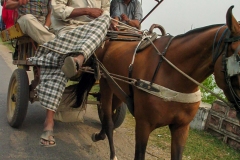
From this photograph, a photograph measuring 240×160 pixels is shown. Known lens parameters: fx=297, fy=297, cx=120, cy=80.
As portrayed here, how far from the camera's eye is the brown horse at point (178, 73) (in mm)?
2078

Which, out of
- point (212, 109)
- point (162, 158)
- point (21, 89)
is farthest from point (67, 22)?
point (212, 109)

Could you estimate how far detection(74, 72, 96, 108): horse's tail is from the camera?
4.10 meters

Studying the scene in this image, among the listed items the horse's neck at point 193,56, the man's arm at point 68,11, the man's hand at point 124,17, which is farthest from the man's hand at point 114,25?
the horse's neck at point 193,56

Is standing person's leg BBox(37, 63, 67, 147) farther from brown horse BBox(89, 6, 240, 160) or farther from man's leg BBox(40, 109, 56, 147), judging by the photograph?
brown horse BBox(89, 6, 240, 160)

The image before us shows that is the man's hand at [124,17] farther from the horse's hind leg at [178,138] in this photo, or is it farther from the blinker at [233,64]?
the blinker at [233,64]

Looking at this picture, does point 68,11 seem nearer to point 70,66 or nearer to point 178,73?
point 70,66

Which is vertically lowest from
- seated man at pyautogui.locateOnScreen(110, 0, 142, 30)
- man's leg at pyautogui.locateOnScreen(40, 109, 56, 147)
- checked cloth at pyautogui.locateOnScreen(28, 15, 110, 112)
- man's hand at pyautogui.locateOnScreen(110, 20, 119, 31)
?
man's leg at pyautogui.locateOnScreen(40, 109, 56, 147)

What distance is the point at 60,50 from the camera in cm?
328

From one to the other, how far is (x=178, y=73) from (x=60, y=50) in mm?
1427

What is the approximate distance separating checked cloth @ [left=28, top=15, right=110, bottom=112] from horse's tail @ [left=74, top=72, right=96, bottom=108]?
2.58 ft

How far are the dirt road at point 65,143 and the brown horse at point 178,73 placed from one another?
3.93 ft

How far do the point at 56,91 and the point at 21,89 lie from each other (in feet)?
3.89

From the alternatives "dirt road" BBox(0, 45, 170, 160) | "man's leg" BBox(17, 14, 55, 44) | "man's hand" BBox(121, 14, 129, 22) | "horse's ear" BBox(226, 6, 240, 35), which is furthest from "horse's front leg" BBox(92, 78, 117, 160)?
"horse's ear" BBox(226, 6, 240, 35)

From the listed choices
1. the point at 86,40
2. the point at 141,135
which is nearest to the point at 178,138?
the point at 141,135
